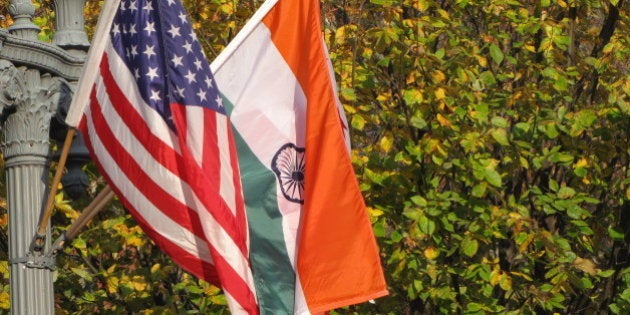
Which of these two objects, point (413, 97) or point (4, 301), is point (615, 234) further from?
point (4, 301)

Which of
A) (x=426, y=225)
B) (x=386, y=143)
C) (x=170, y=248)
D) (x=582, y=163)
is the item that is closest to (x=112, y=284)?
(x=386, y=143)

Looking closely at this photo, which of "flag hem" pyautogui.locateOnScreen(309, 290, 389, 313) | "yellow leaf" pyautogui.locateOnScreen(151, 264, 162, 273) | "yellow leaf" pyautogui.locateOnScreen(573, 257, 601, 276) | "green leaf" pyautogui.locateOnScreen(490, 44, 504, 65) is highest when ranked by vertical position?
"green leaf" pyautogui.locateOnScreen(490, 44, 504, 65)

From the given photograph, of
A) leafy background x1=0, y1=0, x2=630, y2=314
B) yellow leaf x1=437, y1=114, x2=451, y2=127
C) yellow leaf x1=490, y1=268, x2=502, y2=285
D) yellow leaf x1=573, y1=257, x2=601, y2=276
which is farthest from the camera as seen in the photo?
yellow leaf x1=437, y1=114, x2=451, y2=127

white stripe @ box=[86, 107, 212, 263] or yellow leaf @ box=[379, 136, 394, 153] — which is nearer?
white stripe @ box=[86, 107, 212, 263]

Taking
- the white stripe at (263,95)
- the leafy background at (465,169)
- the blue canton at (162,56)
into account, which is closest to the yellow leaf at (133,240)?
the leafy background at (465,169)

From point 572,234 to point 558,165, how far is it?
35.3 inches

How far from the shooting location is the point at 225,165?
25.7ft

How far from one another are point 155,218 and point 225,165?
0.46m

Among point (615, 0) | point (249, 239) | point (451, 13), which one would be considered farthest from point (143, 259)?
point (249, 239)

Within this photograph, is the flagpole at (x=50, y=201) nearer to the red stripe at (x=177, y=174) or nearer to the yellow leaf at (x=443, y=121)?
the red stripe at (x=177, y=174)

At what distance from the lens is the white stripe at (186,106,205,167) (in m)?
7.74

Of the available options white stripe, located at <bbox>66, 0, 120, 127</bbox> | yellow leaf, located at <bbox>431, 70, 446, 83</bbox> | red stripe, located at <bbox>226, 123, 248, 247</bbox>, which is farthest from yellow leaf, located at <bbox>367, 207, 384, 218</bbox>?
white stripe, located at <bbox>66, 0, 120, 127</bbox>

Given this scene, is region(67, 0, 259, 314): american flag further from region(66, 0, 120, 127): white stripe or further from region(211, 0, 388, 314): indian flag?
region(211, 0, 388, 314): indian flag

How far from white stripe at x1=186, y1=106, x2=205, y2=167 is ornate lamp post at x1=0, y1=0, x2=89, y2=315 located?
80 centimetres
